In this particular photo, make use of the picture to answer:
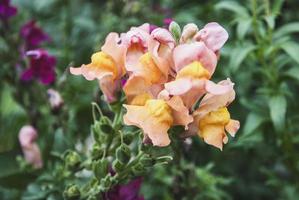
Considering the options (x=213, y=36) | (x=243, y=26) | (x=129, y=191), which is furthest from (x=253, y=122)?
(x=213, y=36)

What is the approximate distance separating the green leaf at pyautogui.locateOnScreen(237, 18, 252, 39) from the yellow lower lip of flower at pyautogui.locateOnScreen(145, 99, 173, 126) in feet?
1.37

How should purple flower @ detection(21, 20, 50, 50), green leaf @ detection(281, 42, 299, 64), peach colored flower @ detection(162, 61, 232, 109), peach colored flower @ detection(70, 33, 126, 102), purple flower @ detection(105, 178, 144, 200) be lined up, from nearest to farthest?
1. peach colored flower @ detection(162, 61, 232, 109)
2. peach colored flower @ detection(70, 33, 126, 102)
3. purple flower @ detection(105, 178, 144, 200)
4. green leaf @ detection(281, 42, 299, 64)
5. purple flower @ detection(21, 20, 50, 50)

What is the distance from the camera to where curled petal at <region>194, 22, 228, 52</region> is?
88 centimetres

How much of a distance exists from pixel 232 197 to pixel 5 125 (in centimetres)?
50

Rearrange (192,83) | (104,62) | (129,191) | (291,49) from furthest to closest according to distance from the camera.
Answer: (291,49), (129,191), (104,62), (192,83)

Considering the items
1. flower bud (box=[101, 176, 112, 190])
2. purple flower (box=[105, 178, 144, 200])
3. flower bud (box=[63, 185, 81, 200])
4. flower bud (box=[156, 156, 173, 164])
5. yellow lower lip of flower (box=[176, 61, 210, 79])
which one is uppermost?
yellow lower lip of flower (box=[176, 61, 210, 79])

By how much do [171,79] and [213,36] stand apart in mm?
74

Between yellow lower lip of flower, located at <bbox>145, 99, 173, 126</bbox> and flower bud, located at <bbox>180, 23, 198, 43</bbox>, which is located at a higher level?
flower bud, located at <bbox>180, 23, 198, 43</bbox>

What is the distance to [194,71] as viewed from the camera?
Answer: 0.84m

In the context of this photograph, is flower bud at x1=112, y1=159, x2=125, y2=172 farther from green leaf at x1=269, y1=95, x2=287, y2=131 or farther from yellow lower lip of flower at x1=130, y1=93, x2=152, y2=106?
green leaf at x1=269, y1=95, x2=287, y2=131

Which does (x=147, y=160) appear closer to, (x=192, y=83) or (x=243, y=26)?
(x=192, y=83)

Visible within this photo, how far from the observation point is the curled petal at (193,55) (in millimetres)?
846

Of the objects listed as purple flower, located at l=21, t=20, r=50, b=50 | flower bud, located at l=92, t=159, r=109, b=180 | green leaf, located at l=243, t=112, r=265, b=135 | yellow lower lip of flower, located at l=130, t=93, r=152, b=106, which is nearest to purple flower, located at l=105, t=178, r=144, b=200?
flower bud, located at l=92, t=159, r=109, b=180

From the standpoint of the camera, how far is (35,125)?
4.49 feet
